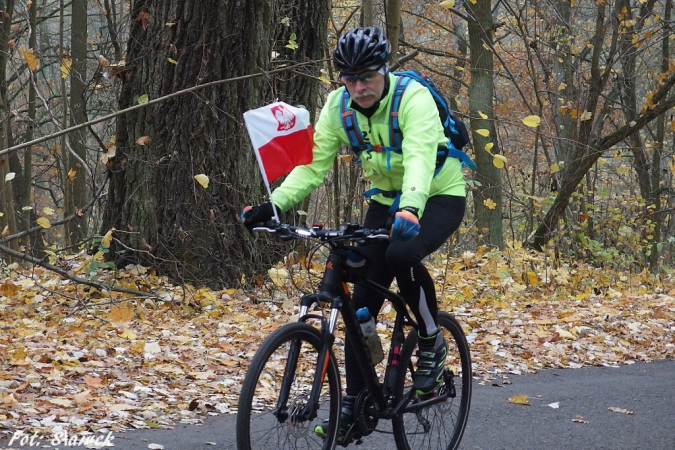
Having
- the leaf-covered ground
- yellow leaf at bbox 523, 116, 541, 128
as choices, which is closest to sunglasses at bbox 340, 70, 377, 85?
the leaf-covered ground

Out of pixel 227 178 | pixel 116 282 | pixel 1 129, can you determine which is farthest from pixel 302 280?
pixel 1 129

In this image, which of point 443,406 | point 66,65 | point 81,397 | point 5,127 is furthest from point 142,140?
point 443,406

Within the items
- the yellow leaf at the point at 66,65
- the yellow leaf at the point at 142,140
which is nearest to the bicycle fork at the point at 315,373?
the yellow leaf at the point at 142,140

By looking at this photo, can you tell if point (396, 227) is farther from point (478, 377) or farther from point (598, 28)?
point (598, 28)

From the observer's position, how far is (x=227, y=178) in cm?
Answer: 918

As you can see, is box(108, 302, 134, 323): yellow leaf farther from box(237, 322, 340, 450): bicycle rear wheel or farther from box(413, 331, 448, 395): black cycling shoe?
box(237, 322, 340, 450): bicycle rear wheel

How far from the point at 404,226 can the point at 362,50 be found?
865 mm

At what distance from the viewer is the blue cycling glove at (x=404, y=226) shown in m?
3.50

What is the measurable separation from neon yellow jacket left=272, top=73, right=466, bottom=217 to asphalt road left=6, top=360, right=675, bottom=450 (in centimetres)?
157

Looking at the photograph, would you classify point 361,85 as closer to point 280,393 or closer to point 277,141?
point 277,141

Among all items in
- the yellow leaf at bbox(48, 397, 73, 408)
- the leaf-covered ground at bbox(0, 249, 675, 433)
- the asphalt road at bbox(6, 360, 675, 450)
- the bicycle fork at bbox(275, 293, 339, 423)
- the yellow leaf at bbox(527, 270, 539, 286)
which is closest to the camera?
the bicycle fork at bbox(275, 293, 339, 423)

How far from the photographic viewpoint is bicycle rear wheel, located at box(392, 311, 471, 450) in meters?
4.37

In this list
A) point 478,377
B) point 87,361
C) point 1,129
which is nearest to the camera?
point 87,361

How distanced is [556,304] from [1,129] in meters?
7.92
